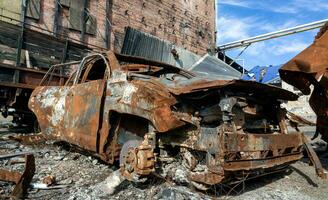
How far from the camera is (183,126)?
12.0ft

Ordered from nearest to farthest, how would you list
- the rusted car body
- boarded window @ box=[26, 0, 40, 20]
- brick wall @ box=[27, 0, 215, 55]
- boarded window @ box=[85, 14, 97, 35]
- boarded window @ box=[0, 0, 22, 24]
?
the rusted car body → boarded window @ box=[0, 0, 22, 24] → boarded window @ box=[26, 0, 40, 20] → brick wall @ box=[27, 0, 215, 55] → boarded window @ box=[85, 14, 97, 35]

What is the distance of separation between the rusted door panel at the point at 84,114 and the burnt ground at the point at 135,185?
1.43 ft

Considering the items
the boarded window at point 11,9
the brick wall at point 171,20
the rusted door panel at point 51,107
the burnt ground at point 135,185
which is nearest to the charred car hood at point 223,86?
the burnt ground at point 135,185

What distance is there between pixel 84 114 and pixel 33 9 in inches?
449

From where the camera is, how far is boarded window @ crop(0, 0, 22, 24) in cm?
1335

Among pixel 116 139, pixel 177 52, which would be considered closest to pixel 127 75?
pixel 116 139

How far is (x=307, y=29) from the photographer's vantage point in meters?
16.2

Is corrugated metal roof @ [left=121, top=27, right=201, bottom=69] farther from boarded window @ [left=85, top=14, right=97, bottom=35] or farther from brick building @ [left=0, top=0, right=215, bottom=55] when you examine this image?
boarded window @ [left=85, top=14, right=97, bottom=35]

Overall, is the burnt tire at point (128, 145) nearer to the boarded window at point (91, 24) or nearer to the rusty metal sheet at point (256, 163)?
the rusty metal sheet at point (256, 163)

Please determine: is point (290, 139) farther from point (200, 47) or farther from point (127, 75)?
point (200, 47)

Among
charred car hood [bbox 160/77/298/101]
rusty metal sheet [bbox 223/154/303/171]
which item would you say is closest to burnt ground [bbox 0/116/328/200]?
rusty metal sheet [bbox 223/154/303/171]

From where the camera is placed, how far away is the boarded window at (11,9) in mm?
13352

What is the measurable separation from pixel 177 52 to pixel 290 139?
11279mm

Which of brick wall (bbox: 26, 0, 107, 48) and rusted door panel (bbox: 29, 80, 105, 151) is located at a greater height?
brick wall (bbox: 26, 0, 107, 48)
